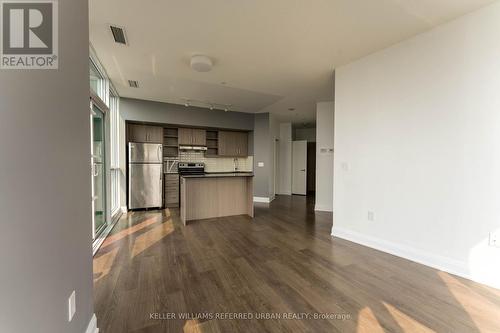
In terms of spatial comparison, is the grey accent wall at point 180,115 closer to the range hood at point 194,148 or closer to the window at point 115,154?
the window at point 115,154

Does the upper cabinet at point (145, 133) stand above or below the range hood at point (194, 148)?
above

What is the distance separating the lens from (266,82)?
4.24 m

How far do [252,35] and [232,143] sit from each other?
177 inches

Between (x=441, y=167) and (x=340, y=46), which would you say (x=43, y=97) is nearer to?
(x=340, y=46)

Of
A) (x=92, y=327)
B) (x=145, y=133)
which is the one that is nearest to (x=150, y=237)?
(x=92, y=327)

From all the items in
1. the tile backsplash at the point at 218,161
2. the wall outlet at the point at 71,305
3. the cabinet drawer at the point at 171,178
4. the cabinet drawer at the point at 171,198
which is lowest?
the cabinet drawer at the point at 171,198

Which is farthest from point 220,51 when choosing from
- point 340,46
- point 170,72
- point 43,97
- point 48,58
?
point 43,97

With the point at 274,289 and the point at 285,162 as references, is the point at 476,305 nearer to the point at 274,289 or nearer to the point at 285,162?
the point at 274,289

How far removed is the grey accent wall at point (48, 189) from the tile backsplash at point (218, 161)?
16.7 ft

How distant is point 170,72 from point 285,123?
215 inches

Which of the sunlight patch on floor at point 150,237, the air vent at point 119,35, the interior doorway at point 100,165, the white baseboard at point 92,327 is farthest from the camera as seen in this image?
the interior doorway at point 100,165

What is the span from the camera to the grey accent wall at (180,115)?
5.34m

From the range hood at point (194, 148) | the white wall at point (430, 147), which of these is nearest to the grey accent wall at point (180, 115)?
the range hood at point (194, 148)
